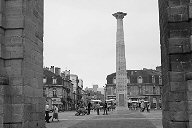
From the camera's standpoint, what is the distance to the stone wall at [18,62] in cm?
975

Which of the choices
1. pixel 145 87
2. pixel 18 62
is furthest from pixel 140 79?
pixel 18 62

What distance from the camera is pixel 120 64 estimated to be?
52094mm

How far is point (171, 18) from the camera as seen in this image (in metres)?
9.88

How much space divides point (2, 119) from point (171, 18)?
6.25m

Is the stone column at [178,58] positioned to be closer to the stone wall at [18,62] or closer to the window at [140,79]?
the stone wall at [18,62]

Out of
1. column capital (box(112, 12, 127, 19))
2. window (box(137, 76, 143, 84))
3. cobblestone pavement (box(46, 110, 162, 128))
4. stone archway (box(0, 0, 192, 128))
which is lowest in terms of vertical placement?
cobblestone pavement (box(46, 110, 162, 128))

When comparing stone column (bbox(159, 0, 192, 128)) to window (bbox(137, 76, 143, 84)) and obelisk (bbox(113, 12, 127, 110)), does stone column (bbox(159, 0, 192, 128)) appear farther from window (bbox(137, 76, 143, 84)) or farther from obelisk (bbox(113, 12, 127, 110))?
window (bbox(137, 76, 143, 84))

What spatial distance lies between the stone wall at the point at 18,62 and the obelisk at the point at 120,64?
40.8 m

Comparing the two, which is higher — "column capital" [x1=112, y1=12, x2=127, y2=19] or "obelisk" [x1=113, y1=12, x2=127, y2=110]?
"column capital" [x1=112, y1=12, x2=127, y2=19]

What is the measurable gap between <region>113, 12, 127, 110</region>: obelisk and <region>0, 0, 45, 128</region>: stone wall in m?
40.8

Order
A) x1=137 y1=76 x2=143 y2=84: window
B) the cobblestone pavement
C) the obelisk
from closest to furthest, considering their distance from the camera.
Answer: the cobblestone pavement, the obelisk, x1=137 y1=76 x2=143 y2=84: window

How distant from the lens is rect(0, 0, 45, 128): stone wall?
9750 millimetres

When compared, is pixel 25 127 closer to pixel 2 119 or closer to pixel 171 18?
pixel 2 119

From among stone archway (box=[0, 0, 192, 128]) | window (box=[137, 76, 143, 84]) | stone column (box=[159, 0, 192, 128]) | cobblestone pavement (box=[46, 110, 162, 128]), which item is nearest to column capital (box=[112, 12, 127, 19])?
cobblestone pavement (box=[46, 110, 162, 128])
